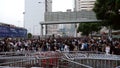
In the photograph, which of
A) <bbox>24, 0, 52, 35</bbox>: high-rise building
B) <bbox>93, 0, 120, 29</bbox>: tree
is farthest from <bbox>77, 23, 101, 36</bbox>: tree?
→ <bbox>93, 0, 120, 29</bbox>: tree

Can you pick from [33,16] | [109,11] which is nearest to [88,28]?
[33,16]

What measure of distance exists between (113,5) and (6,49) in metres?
22.9

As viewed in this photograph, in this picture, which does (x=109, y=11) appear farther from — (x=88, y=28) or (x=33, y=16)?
(x=33, y=16)

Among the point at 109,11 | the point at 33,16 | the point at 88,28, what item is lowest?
the point at 88,28

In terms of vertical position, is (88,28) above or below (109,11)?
below

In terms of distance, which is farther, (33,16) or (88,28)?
(33,16)

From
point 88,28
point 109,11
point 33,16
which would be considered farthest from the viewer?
point 33,16

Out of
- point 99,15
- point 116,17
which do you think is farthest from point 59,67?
point 99,15

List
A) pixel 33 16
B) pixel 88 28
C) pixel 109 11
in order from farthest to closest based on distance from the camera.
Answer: pixel 33 16 < pixel 88 28 < pixel 109 11

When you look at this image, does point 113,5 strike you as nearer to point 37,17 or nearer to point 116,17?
point 116,17

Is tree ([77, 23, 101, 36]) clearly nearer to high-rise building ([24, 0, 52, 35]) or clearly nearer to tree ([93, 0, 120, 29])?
high-rise building ([24, 0, 52, 35])

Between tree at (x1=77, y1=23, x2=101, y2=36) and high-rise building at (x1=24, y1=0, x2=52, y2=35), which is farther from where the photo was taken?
high-rise building at (x1=24, y1=0, x2=52, y2=35)

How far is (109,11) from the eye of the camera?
51.9m

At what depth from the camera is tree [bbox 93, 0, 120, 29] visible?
163 ft
